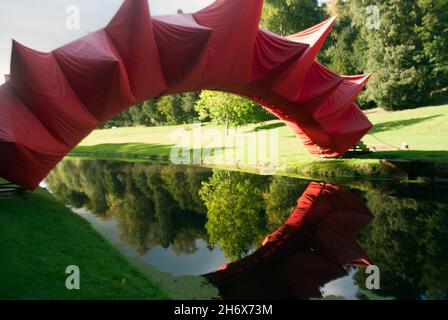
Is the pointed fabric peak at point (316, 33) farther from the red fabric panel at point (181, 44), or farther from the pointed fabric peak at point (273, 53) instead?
the red fabric panel at point (181, 44)

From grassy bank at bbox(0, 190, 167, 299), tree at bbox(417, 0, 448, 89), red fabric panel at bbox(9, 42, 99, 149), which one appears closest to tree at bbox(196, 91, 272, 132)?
red fabric panel at bbox(9, 42, 99, 149)

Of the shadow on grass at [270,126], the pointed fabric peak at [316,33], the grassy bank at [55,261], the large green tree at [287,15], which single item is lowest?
the grassy bank at [55,261]

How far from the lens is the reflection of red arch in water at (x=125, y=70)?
9.41 meters

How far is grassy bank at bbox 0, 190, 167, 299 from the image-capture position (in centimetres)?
574

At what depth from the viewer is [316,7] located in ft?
138

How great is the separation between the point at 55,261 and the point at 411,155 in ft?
58.3

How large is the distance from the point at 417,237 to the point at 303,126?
807 cm

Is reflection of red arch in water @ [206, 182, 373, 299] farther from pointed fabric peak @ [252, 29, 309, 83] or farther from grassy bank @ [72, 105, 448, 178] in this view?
grassy bank @ [72, 105, 448, 178]

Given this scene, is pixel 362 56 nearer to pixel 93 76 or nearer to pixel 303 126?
pixel 303 126

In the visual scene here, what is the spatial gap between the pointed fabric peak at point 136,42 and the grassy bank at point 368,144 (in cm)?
1079

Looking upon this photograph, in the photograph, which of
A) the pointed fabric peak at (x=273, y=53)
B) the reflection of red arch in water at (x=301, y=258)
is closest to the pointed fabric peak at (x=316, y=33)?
the pointed fabric peak at (x=273, y=53)

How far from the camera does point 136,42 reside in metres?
9.80

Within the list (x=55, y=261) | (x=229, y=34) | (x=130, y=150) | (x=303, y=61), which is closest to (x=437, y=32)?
(x=303, y=61)
